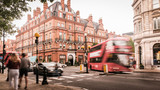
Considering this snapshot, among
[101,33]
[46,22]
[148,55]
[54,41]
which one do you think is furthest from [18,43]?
[148,55]

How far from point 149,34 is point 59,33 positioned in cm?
2696

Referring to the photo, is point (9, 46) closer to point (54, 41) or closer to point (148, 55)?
point (54, 41)

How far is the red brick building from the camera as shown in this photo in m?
43.4

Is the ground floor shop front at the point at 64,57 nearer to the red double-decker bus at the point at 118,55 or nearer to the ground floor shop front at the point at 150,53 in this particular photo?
the ground floor shop front at the point at 150,53

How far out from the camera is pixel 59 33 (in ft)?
144

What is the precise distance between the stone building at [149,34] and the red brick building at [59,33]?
2444 centimetres

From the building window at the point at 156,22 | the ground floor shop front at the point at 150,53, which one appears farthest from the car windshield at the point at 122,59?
the building window at the point at 156,22

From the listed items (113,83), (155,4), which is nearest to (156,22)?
(155,4)

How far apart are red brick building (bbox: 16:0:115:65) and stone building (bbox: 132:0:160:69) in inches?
962

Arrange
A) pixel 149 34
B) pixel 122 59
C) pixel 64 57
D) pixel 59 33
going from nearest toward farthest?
pixel 122 59 < pixel 149 34 < pixel 59 33 < pixel 64 57

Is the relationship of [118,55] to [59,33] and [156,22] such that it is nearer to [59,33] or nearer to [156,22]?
[156,22]

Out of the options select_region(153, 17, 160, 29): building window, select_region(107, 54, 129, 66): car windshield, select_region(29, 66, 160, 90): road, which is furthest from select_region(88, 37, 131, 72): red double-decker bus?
select_region(153, 17, 160, 29): building window

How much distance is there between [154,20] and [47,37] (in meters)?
32.1

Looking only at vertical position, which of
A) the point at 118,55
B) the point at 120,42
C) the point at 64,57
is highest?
the point at 120,42
